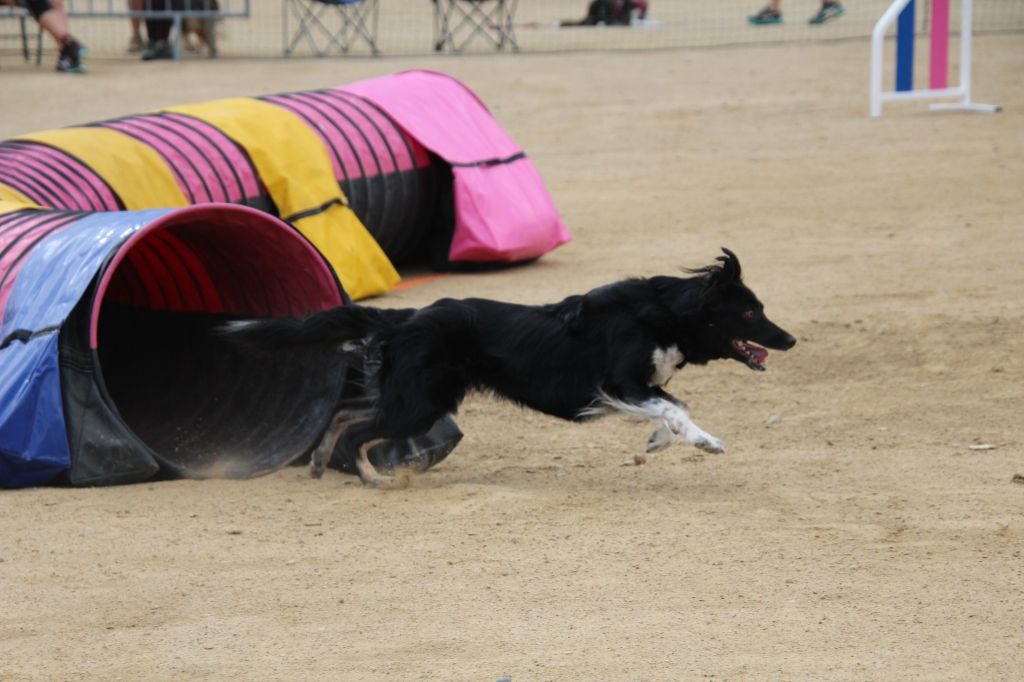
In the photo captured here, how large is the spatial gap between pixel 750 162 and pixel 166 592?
370 inches

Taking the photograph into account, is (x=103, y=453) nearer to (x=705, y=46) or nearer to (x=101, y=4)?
(x=705, y=46)

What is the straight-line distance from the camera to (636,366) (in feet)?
20.3

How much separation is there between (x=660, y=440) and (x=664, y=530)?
2.69ft

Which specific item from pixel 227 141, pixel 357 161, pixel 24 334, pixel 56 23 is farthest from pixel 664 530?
pixel 56 23

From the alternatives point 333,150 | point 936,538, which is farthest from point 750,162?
point 936,538

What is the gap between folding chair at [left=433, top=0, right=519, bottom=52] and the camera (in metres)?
20.2

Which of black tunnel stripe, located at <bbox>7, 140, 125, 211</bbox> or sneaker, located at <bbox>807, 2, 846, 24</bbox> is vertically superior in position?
sneaker, located at <bbox>807, 2, 846, 24</bbox>

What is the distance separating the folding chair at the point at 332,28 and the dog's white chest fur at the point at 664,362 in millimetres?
13376

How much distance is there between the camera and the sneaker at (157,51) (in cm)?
1903

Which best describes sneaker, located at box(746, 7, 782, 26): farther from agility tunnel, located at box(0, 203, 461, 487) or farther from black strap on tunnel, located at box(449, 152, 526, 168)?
agility tunnel, located at box(0, 203, 461, 487)

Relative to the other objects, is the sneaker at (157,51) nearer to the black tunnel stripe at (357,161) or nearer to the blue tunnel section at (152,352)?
the black tunnel stripe at (357,161)

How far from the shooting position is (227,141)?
30.0 feet

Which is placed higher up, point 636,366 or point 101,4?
point 101,4

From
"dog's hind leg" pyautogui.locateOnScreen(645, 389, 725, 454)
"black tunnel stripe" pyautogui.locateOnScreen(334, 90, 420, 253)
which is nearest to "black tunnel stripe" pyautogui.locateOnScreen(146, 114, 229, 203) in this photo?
"black tunnel stripe" pyautogui.locateOnScreen(334, 90, 420, 253)
